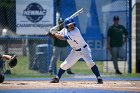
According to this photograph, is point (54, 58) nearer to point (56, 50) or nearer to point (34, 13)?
point (56, 50)

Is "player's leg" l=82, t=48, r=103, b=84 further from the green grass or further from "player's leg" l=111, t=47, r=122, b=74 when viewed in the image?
"player's leg" l=111, t=47, r=122, b=74

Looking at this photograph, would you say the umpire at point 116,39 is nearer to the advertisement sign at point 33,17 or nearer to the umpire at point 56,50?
the umpire at point 56,50

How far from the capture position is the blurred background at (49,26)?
16.4 m

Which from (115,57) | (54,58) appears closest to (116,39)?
(115,57)

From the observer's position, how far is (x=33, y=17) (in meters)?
16.4

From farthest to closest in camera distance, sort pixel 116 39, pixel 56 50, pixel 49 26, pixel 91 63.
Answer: pixel 116 39, pixel 49 26, pixel 56 50, pixel 91 63

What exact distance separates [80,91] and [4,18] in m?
7.05

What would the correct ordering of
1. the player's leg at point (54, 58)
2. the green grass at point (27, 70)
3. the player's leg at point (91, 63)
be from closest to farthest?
the player's leg at point (91, 63) → the player's leg at point (54, 58) → the green grass at point (27, 70)

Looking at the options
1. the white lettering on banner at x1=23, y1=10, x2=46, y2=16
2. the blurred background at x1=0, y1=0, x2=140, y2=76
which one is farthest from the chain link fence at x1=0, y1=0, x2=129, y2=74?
the white lettering on banner at x1=23, y1=10, x2=46, y2=16

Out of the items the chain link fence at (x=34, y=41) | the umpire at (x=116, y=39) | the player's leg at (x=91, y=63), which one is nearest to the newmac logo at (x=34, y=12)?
the chain link fence at (x=34, y=41)

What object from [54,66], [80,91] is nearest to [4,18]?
[54,66]

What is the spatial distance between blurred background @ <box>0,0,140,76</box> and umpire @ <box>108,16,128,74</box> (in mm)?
213

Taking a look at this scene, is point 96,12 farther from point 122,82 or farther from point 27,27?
point 122,82

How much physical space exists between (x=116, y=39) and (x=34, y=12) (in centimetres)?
294
